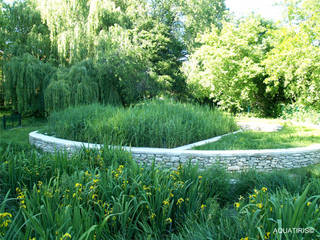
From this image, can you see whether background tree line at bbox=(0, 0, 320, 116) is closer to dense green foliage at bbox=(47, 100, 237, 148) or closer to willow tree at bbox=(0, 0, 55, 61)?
willow tree at bbox=(0, 0, 55, 61)

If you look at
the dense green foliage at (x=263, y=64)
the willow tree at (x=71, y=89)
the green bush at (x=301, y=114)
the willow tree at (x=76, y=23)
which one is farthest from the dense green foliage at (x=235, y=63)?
the willow tree at (x=71, y=89)

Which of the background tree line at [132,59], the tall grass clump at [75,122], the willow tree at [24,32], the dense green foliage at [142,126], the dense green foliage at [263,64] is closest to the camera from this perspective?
the dense green foliage at [142,126]

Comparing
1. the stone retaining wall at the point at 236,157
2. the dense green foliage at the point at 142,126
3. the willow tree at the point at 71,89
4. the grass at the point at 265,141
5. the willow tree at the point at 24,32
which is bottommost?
the stone retaining wall at the point at 236,157

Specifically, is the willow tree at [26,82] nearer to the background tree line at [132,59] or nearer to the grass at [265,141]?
the background tree line at [132,59]

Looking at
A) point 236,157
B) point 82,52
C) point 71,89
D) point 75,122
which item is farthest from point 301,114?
point 82,52

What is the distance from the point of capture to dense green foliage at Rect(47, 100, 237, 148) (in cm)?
681

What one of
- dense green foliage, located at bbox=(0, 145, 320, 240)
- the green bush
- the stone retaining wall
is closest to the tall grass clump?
the stone retaining wall

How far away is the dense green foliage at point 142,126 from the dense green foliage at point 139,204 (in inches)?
82.5

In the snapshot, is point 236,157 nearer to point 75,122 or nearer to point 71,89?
point 75,122

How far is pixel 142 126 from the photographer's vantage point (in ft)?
22.7

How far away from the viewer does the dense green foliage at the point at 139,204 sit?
227cm

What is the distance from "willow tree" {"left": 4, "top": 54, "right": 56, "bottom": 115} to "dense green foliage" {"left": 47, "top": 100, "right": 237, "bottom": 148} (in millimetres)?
5295

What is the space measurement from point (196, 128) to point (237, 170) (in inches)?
87.4

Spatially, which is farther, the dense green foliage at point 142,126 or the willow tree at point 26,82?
the willow tree at point 26,82
